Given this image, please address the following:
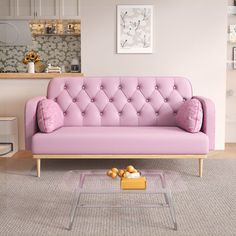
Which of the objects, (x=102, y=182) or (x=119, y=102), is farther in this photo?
(x=119, y=102)

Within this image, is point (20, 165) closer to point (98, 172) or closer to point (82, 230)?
point (98, 172)

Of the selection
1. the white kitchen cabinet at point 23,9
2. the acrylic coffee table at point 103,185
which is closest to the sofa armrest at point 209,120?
the acrylic coffee table at point 103,185

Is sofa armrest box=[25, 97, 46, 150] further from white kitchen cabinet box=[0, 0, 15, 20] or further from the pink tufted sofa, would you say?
white kitchen cabinet box=[0, 0, 15, 20]

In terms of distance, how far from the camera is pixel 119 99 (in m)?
4.37

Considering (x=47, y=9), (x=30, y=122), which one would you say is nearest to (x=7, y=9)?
(x=47, y=9)

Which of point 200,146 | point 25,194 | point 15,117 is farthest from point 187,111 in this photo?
point 15,117

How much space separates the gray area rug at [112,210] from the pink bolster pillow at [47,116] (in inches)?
17.0

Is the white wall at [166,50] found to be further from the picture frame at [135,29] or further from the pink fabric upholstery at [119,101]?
the pink fabric upholstery at [119,101]

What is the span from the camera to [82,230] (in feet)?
8.11

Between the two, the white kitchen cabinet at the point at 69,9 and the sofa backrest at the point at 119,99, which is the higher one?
the white kitchen cabinet at the point at 69,9

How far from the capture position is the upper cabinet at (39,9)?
6004mm

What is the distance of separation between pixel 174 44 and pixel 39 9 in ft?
7.51

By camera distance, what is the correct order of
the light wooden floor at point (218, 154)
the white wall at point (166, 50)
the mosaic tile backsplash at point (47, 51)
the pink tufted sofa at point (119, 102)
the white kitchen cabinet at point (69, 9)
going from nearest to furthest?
the pink tufted sofa at point (119, 102) < the light wooden floor at point (218, 154) < the white wall at point (166, 50) < the white kitchen cabinet at point (69, 9) < the mosaic tile backsplash at point (47, 51)

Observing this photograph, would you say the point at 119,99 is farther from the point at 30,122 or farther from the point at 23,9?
the point at 23,9
